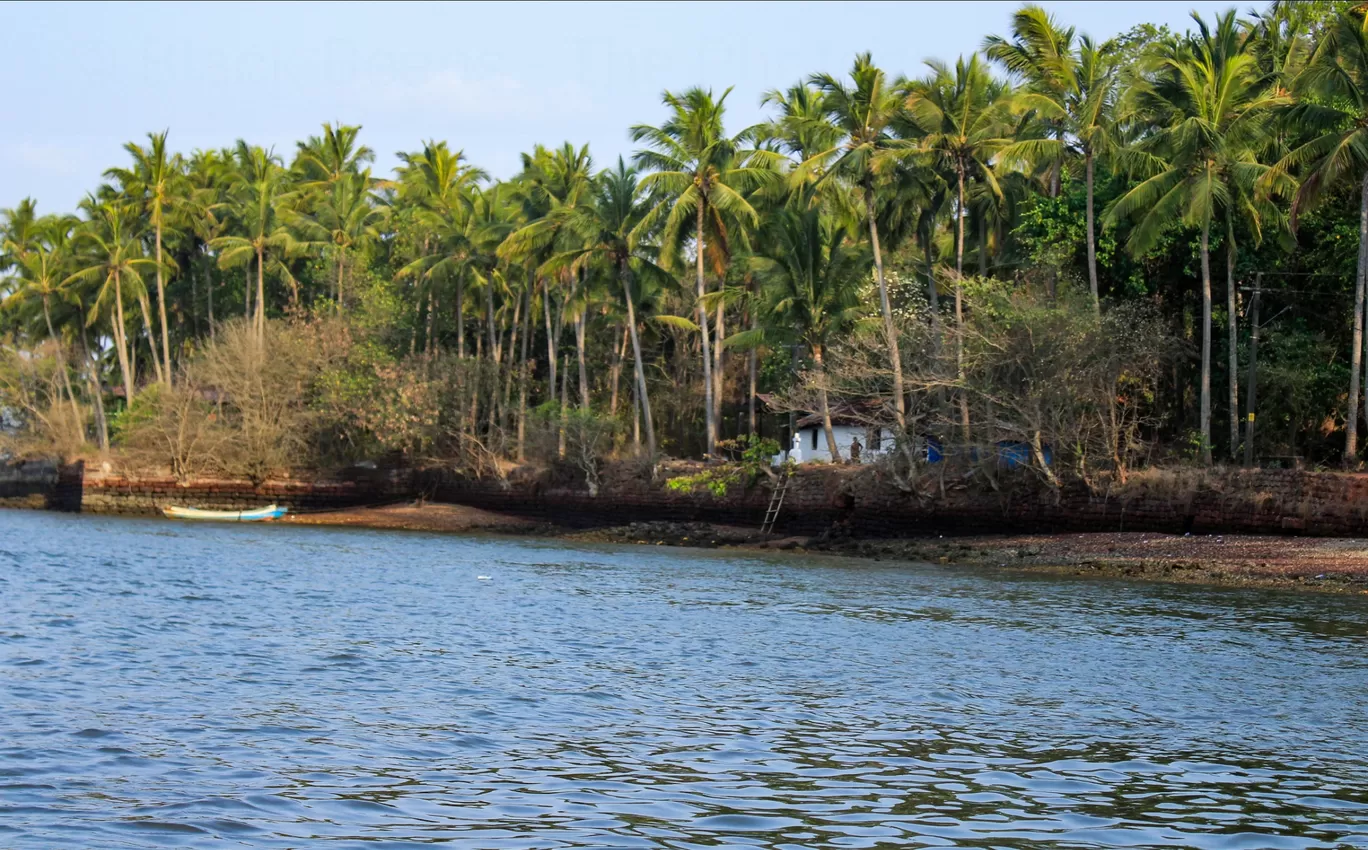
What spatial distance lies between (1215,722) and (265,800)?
345 inches

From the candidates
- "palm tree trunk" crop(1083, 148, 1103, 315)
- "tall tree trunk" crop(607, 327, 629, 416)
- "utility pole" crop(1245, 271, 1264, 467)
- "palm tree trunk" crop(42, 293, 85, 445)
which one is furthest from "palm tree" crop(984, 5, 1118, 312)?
"palm tree trunk" crop(42, 293, 85, 445)

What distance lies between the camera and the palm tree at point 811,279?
42.7 m

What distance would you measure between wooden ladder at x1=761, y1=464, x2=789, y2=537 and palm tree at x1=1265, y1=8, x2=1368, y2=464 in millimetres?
16753

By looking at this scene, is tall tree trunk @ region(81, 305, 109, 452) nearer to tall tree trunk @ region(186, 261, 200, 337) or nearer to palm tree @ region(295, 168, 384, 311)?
tall tree trunk @ region(186, 261, 200, 337)

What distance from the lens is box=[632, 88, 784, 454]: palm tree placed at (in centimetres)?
4322

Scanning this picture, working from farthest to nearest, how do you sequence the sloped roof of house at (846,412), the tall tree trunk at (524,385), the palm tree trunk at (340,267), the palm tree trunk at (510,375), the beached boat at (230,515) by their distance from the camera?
the palm tree trunk at (340,267) → the palm tree trunk at (510,375) → the beached boat at (230,515) → the tall tree trunk at (524,385) → the sloped roof of house at (846,412)

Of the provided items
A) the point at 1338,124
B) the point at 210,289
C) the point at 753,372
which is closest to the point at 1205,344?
the point at 1338,124

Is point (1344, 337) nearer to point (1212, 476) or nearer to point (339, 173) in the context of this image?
point (1212, 476)

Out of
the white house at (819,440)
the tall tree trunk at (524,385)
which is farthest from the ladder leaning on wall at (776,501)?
the tall tree trunk at (524,385)

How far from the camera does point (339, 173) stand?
2773 inches

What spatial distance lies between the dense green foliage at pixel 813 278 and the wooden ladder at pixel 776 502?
2.30 m

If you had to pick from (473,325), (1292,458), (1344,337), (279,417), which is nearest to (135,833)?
(1292,458)

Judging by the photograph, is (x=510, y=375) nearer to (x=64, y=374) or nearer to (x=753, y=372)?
(x=753, y=372)

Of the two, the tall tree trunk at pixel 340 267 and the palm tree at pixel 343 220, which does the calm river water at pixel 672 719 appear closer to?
the tall tree trunk at pixel 340 267
